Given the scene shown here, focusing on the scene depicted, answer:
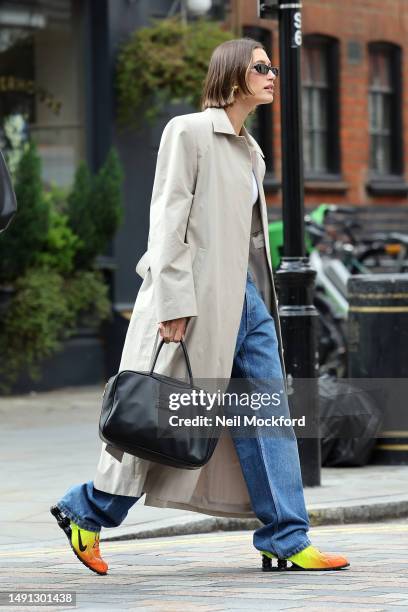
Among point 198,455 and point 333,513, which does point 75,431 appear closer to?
point 333,513

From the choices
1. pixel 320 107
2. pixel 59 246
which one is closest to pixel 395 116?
pixel 320 107

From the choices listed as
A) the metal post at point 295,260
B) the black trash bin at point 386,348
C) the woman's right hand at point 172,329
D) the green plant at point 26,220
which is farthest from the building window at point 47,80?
the woman's right hand at point 172,329

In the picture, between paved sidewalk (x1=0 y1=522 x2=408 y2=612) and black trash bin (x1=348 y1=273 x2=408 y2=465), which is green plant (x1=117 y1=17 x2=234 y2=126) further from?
paved sidewalk (x1=0 y1=522 x2=408 y2=612)

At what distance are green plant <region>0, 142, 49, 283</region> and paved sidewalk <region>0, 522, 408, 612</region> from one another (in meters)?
6.43

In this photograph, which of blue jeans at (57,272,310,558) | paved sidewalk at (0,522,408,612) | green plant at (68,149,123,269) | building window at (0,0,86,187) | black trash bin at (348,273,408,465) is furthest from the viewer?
building window at (0,0,86,187)

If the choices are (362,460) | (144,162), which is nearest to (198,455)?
(362,460)

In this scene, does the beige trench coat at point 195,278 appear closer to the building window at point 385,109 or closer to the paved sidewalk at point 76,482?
the paved sidewalk at point 76,482

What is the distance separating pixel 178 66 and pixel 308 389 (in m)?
6.86

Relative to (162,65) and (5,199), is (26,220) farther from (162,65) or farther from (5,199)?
(5,199)

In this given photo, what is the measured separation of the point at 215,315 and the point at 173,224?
359 millimetres

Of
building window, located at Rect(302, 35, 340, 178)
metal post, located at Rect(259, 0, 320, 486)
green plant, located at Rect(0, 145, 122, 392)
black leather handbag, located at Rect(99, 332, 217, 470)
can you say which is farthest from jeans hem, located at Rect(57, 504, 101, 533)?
building window, located at Rect(302, 35, 340, 178)

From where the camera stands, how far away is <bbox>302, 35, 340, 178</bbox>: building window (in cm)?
1883

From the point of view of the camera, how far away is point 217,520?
783 centimetres

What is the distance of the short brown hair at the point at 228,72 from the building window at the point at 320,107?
1268 cm
